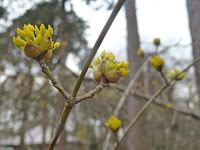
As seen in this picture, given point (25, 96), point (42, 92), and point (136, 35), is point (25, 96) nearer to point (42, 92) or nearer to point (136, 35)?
point (42, 92)

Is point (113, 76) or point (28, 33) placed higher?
point (28, 33)

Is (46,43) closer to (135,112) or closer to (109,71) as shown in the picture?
(109,71)

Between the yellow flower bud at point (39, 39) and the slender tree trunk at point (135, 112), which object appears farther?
the slender tree trunk at point (135, 112)

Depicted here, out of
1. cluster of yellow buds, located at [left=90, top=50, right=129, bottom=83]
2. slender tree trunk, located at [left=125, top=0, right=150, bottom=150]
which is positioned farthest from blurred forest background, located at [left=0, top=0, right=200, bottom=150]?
cluster of yellow buds, located at [left=90, top=50, right=129, bottom=83]

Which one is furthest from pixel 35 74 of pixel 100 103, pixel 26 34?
pixel 26 34

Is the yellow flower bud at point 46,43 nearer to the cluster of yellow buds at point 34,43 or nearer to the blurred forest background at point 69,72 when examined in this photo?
the cluster of yellow buds at point 34,43

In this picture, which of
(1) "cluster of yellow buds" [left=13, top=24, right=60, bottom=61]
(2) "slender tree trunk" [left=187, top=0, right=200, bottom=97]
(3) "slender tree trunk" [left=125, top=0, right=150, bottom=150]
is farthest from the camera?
(3) "slender tree trunk" [left=125, top=0, right=150, bottom=150]

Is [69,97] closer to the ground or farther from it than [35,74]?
closer to the ground

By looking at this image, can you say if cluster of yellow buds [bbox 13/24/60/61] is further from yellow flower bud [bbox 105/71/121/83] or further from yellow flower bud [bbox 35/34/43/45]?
yellow flower bud [bbox 105/71/121/83]

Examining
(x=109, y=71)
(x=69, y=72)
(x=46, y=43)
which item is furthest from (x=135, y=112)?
(x=46, y=43)

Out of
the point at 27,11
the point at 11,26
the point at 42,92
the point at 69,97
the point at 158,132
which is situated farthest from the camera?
the point at 158,132

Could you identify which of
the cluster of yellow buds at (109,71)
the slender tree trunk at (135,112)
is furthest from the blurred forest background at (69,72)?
the cluster of yellow buds at (109,71)
